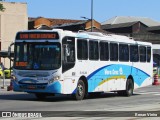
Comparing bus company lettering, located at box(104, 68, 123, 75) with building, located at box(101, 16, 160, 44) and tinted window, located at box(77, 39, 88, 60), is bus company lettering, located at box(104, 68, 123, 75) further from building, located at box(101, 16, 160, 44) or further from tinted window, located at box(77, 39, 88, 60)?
building, located at box(101, 16, 160, 44)

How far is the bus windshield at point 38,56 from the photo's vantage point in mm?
20188

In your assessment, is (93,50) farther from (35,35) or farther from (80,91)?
(35,35)

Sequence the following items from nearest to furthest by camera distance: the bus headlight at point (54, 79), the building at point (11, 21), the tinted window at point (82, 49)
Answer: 1. the bus headlight at point (54, 79)
2. the tinted window at point (82, 49)
3. the building at point (11, 21)

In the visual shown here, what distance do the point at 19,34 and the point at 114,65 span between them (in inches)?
223

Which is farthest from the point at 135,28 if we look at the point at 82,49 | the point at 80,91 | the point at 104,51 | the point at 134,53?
the point at 80,91

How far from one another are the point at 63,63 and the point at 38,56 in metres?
1.08

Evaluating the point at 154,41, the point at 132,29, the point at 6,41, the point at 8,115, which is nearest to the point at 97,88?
the point at 8,115

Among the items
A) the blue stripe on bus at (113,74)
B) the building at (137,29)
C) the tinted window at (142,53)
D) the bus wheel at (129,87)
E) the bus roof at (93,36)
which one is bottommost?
the bus wheel at (129,87)

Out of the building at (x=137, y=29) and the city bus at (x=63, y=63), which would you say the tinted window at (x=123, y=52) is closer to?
the city bus at (x=63, y=63)

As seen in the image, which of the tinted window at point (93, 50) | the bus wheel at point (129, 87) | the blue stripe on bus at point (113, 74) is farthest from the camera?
the bus wheel at point (129, 87)

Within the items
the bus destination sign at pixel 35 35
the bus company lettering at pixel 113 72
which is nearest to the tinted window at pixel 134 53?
the bus company lettering at pixel 113 72

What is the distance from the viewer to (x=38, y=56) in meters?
20.4

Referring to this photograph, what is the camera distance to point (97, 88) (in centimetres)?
2305

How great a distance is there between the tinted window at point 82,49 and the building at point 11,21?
61.4m
